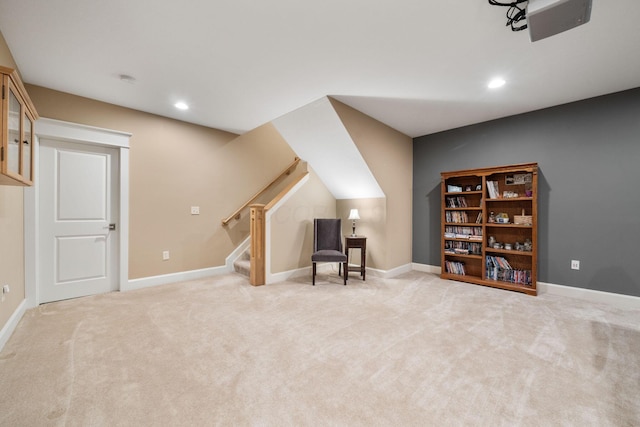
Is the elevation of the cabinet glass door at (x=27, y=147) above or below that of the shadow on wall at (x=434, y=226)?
above

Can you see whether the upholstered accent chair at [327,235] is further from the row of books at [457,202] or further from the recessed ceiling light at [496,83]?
the recessed ceiling light at [496,83]

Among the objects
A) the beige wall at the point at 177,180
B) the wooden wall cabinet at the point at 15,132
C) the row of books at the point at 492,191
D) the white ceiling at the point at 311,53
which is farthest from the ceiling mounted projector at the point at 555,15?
the beige wall at the point at 177,180

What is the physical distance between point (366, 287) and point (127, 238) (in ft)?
11.1

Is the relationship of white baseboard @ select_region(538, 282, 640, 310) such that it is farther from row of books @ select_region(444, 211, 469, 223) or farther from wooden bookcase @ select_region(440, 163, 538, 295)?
row of books @ select_region(444, 211, 469, 223)

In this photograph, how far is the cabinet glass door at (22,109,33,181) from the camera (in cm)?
198

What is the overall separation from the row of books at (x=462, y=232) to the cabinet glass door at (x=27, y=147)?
5018 millimetres

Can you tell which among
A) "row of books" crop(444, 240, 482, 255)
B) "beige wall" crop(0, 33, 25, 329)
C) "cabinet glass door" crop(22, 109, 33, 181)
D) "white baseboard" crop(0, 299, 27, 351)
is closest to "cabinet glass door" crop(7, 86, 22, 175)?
"cabinet glass door" crop(22, 109, 33, 181)

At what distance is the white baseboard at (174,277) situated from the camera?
3594 millimetres

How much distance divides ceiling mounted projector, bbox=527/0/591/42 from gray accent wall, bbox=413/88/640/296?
240 centimetres

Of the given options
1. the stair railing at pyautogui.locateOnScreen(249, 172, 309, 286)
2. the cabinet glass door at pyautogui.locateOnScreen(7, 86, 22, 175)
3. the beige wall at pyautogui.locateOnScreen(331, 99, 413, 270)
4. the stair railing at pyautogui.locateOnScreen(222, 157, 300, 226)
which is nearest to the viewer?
the cabinet glass door at pyautogui.locateOnScreen(7, 86, 22, 175)

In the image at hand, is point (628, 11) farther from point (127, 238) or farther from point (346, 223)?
point (127, 238)

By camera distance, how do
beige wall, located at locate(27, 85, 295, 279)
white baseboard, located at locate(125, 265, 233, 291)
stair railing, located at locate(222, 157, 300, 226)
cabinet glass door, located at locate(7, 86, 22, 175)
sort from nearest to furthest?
cabinet glass door, located at locate(7, 86, 22, 175) → beige wall, located at locate(27, 85, 295, 279) → white baseboard, located at locate(125, 265, 233, 291) → stair railing, located at locate(222, 157, 300, 226)

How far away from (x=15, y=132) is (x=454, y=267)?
5.19 metres

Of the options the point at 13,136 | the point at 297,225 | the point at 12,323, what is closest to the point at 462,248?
the point at 297,225
